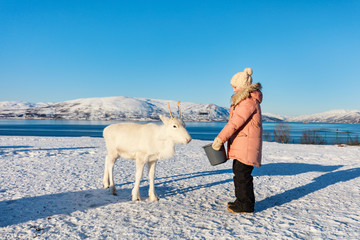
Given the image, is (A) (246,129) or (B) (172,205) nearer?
(A) (246,129)

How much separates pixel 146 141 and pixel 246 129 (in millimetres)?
2083

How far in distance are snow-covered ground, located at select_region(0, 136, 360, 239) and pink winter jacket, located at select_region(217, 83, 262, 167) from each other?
1129 millimetres

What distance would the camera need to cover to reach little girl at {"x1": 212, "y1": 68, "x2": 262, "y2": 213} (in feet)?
14.0

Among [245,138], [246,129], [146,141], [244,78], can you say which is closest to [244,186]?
[245,138]

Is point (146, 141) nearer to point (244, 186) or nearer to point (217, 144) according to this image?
point (217, 144)

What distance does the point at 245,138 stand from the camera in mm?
4363

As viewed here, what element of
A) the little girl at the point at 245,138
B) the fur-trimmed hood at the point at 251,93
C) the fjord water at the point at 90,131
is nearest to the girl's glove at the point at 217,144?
the little girl at the point at 245,138

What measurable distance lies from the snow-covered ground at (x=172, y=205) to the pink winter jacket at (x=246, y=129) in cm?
113

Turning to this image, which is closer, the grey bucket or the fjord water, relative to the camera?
the grey bucket

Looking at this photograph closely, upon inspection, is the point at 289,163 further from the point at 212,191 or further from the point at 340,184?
the point at 212,191

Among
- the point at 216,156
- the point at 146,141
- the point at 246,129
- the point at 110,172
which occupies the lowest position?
the point at 110,172

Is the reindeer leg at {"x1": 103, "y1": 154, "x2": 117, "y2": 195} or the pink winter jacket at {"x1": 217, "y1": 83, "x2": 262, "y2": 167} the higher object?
the pink winter jacket at {"x1": 217, "y1": 83, "x2": 262, "y2": 167}

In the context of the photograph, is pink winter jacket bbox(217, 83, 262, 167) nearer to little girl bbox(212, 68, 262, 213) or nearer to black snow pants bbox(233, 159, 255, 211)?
little girl bbox(212, 68, 262, 213)

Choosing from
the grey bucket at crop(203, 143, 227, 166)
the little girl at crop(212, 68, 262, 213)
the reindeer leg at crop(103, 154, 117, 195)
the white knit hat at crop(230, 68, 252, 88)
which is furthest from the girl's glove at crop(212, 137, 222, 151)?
the reindeer leg at crop(103, 154, 117, 195)
